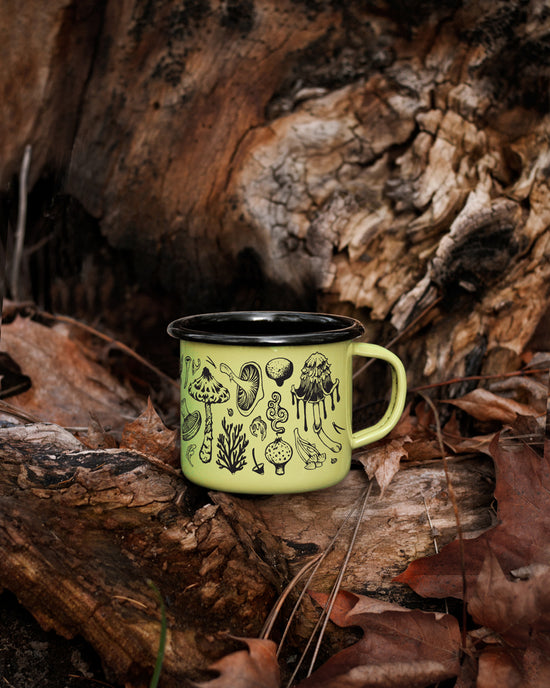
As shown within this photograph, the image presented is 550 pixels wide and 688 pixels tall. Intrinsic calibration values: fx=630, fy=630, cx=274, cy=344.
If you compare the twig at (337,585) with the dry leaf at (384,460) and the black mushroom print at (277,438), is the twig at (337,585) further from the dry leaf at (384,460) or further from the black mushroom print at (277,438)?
the black mushroom print at (277,438)

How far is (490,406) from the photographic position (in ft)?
5.91

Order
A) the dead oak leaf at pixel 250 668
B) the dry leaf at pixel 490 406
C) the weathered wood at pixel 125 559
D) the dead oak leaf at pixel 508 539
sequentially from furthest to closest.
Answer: the dry leaf at pixel 490 406 → the dead oak leaf at pixel 508 539 → the weathered wood at pixel 125 559 → the dead oak leaf at pixel 250 668

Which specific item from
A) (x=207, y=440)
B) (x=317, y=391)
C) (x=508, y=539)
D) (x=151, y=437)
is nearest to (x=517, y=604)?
(x=508, y=539)

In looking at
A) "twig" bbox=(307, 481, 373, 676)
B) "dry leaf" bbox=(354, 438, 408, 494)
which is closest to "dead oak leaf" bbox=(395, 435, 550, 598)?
"twig" bbox=(307, 481, 373, 676)

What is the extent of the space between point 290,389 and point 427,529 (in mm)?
426

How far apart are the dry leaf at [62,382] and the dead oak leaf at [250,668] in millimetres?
1014

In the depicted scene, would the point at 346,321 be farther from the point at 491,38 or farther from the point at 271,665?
the point at 491,38

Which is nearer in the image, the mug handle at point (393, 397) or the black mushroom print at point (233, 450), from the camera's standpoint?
the black mushroom print at point (233, 450)

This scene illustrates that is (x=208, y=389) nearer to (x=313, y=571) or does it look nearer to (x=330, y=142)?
(x=313, y=571)

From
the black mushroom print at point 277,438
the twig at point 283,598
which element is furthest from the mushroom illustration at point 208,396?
the twig at point 283,598

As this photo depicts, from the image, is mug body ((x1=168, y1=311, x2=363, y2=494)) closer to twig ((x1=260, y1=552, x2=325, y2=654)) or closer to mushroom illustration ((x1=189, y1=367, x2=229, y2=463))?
mushroom illustration ((x1=189, y1=367, x2=229, y2=463))

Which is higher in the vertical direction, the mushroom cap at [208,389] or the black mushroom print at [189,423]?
the mushroom cap at [208,389]

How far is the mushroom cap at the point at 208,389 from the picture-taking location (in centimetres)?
139

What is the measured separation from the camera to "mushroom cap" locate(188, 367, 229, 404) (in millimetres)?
1393
